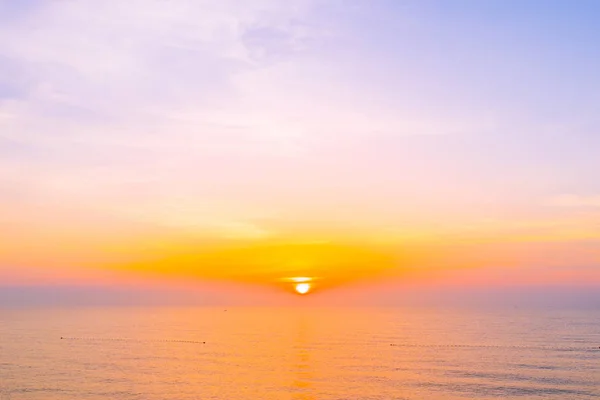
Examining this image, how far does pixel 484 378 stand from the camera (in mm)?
124812

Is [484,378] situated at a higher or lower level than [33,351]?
lower

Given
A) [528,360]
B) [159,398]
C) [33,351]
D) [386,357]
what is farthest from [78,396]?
[528,360]

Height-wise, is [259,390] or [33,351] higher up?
[33,351]

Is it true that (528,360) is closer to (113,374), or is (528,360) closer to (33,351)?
(113,374)

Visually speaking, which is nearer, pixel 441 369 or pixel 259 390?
pixel 259 390

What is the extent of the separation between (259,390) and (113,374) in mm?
36960

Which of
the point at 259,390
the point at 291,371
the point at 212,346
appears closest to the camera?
the point at 259,390

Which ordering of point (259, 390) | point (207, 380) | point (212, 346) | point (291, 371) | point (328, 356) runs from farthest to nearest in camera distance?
1. point (212, 346)
2. point (328, 356)
3. point (291, 371)
4. point (207, 380)
5. point (259, 390)

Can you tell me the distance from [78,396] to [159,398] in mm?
14128

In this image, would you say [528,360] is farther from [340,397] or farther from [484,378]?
[340,397]

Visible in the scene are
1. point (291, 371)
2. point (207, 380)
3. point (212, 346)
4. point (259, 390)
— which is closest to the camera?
point (259, 390)

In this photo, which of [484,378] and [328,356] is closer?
[484,378]

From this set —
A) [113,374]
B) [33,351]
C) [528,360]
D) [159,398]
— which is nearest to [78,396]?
[159,398]

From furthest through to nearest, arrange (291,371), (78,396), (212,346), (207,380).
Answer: (212,346)
(291,371)
(207,380)
(78,396)
